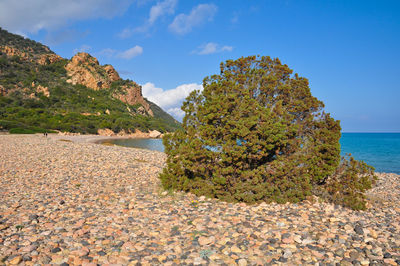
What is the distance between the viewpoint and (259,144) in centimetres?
684

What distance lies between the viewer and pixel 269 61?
7.94 metres

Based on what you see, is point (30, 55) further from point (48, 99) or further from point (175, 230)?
point (175, 230)

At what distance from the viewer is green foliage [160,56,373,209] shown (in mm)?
6828

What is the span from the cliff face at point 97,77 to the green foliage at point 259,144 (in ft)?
272

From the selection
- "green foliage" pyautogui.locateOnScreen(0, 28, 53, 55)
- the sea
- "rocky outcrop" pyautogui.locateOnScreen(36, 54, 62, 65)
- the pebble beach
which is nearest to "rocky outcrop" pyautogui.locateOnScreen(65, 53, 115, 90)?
"rocky outcrop" pyautogui.locateOnScreen(36, 54, 62, 65)

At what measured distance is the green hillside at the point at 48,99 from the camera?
49.0 metres

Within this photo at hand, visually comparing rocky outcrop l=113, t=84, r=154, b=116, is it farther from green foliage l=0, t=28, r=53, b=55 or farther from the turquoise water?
the turquoise water

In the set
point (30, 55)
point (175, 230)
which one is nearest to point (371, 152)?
point (175, 230)

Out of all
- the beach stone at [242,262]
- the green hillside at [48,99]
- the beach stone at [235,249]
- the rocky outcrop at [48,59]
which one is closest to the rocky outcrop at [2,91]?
the green hillside at [48,99]

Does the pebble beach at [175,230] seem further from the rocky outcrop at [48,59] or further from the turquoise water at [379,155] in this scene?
the rocky outcrop at [48,59]

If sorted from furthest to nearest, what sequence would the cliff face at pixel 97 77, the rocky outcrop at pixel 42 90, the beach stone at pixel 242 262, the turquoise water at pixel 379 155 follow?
the cliff face at pixel 97 77 → the rocky outcrop at pixel 42 90 → the turquoise water at pixel 379 155 → the beach stone at pixel 242 262

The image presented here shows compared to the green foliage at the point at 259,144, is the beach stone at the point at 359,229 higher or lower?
lower

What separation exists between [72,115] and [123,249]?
59.4 meters

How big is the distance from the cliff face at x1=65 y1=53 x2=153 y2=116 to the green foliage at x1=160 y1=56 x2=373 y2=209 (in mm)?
82835
